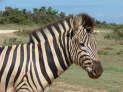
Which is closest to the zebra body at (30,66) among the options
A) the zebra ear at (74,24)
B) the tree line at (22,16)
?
the zebra ear at (74,24)

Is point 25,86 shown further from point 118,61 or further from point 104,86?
point 118,61

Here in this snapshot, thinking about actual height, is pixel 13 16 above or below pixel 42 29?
below

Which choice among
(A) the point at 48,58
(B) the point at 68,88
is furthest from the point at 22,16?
(A) the point at 48,58

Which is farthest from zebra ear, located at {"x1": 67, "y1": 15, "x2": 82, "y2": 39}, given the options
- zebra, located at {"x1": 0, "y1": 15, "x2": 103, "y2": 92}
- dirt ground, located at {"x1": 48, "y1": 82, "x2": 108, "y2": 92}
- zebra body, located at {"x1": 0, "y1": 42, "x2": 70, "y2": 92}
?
dirt ground, located at {"x1": 48, "y1": 82, "x2": 108, "y2": 92}

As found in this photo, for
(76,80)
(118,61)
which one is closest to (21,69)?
(76,80)

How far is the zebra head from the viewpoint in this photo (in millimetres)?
5684

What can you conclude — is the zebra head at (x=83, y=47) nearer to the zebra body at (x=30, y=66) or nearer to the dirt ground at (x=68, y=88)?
the zebra body at (x=30, y=66)

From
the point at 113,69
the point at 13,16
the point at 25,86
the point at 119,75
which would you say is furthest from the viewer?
the point at 13,16

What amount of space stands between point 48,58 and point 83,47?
48 cm

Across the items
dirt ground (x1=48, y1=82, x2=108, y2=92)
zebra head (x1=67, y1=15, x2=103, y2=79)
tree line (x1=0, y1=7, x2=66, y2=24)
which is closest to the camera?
zebra head (x1=67, y1=15, x2=103, y2=79)

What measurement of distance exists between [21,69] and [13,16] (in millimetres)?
50275

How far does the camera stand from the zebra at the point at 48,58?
5555mm

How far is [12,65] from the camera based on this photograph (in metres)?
5.62

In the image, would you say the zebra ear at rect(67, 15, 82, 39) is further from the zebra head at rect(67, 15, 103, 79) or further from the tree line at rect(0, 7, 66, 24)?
the tree line at rect(0, 7, 66, 24)
